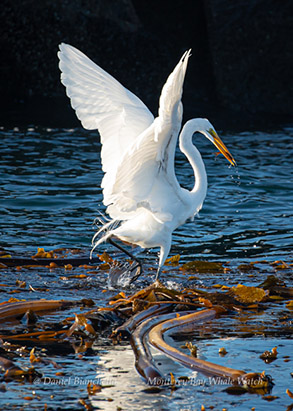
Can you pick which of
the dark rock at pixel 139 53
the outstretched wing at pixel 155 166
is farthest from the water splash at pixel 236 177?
the outstretched wing at pixel 155 166

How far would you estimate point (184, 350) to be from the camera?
435 centimetres

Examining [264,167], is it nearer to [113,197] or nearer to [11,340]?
[113,197]

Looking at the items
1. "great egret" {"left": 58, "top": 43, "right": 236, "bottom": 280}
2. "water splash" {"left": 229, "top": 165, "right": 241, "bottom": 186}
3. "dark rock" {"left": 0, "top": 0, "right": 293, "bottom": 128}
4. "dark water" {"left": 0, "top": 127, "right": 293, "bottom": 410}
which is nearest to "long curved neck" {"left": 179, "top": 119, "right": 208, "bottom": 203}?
"great egret" {"left": 58, "top": 43, "right": 236, "bottom": 280}

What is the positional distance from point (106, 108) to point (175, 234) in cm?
242

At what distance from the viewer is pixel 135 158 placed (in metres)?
5.16

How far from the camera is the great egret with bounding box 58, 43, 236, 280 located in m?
5.18

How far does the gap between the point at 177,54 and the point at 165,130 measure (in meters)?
10.7

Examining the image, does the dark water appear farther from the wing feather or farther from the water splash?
the wing feather

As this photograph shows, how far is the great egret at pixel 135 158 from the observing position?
5.18m

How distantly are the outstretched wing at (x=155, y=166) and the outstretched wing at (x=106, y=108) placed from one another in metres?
0.64

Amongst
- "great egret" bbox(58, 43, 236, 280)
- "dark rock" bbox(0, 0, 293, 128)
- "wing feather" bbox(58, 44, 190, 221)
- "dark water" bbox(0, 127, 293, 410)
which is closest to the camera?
"dark water" bbox(0, 127, 293, 410)

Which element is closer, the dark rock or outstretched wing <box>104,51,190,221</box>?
outstretched wing <box>104,51,190,221</box>

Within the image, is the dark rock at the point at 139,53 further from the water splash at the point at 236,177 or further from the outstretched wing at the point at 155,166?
the outstretched wing at the point at 155,166

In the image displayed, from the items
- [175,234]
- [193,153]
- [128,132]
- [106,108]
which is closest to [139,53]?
[175,234]
